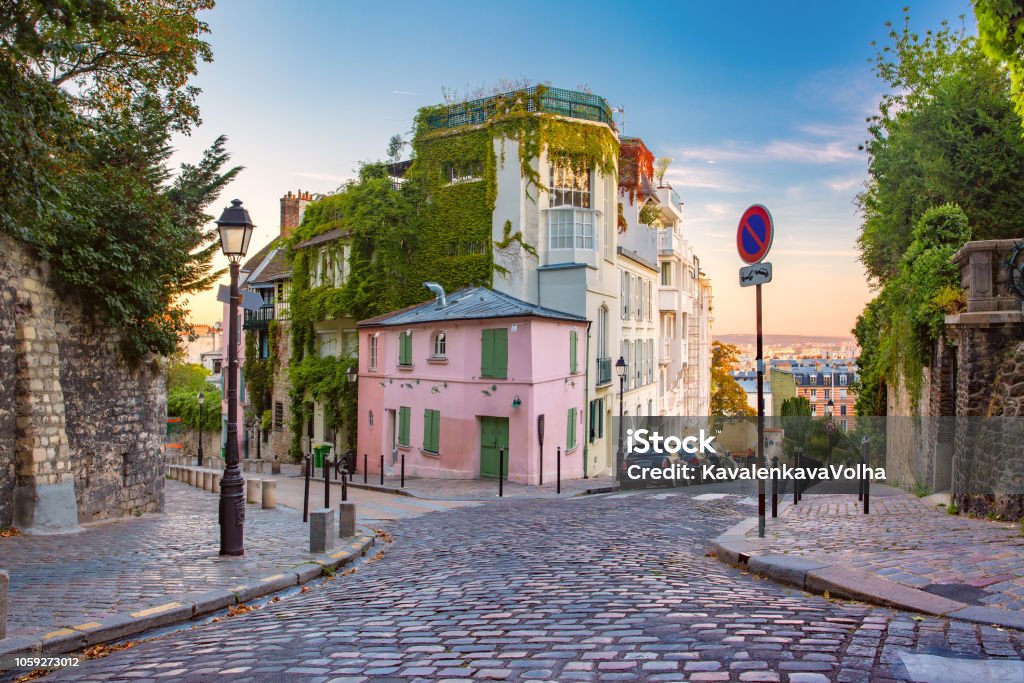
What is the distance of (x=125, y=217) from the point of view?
13.0 meters

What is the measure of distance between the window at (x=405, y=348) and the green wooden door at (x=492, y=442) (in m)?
4.03

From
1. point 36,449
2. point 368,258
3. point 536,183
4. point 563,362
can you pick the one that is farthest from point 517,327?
point 36,449

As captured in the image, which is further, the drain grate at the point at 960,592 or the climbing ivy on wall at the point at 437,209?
the climbing ivy on wall at the point at 437,209

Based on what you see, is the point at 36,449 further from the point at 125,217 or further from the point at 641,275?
the point at 641,275

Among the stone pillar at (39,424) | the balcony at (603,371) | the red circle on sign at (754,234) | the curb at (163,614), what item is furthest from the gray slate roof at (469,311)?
the curb at (163,614)

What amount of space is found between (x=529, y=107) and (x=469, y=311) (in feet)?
30.8

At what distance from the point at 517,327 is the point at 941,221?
11.9 m

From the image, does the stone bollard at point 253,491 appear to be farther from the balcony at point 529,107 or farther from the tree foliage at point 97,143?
the balcony at point 529,107

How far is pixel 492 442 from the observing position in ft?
79.4

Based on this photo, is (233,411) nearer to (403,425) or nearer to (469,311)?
(469,311)

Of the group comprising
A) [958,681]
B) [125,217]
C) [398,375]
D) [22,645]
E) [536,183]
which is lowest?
[22,645]

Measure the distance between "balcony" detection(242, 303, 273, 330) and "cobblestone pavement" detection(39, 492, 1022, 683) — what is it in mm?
33485

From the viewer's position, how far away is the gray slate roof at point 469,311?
953 inches

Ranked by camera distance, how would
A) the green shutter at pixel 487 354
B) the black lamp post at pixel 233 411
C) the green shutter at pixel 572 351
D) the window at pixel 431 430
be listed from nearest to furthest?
the black lamp post at pixel 233 411
the green shutter at pixel 487 354
the window at pixel 431 430
the green shutter at pixel 572 351
